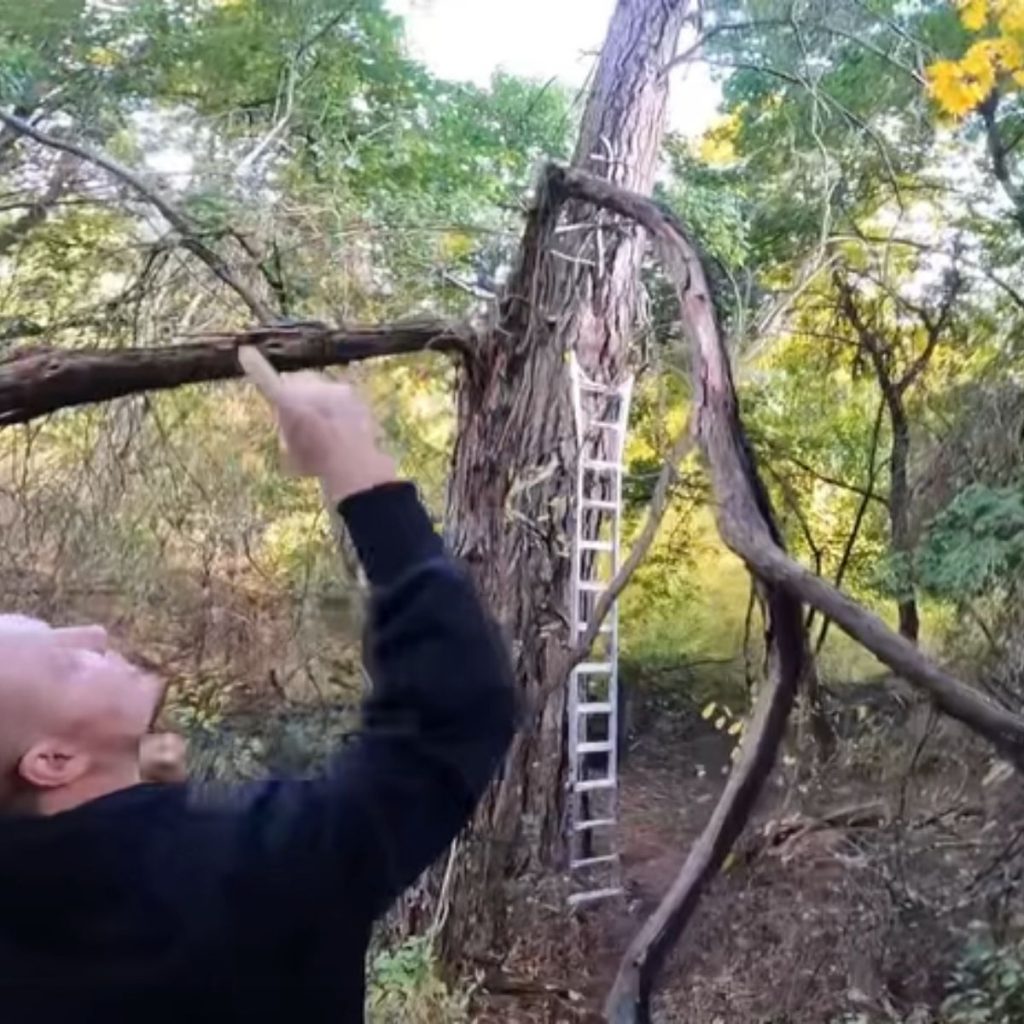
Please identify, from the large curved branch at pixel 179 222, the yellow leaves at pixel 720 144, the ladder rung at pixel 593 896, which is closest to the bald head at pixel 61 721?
the large curved branch at pixel 179 222

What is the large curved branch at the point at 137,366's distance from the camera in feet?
4.55

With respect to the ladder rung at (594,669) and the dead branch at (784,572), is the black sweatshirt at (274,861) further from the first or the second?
the ladder rung at (594,669)

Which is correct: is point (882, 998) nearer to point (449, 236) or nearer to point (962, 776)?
point (962, 776)

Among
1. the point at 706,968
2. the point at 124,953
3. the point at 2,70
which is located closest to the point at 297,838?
the point at 124,953

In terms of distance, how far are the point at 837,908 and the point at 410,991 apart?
0.88 metres

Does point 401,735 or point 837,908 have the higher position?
point 401,735

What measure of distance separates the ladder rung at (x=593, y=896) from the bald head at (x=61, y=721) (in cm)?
326

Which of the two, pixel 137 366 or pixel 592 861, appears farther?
pixel 592 861

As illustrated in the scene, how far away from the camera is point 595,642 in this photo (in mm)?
3760

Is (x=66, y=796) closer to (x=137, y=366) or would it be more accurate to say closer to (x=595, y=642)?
(x=137, y=366)

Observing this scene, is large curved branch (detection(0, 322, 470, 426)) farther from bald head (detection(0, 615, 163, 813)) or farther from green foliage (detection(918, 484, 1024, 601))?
Result: green foliage (detection(918, 484, 1024, 601))

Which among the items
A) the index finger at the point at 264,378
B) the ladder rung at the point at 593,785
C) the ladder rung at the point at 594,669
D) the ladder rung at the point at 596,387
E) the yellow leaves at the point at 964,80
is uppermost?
the yellow leaves at the point at 964,80

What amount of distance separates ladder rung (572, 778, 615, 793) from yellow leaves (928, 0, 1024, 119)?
191 cm

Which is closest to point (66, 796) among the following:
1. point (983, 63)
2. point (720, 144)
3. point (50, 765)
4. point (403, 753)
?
point (50, 765)
